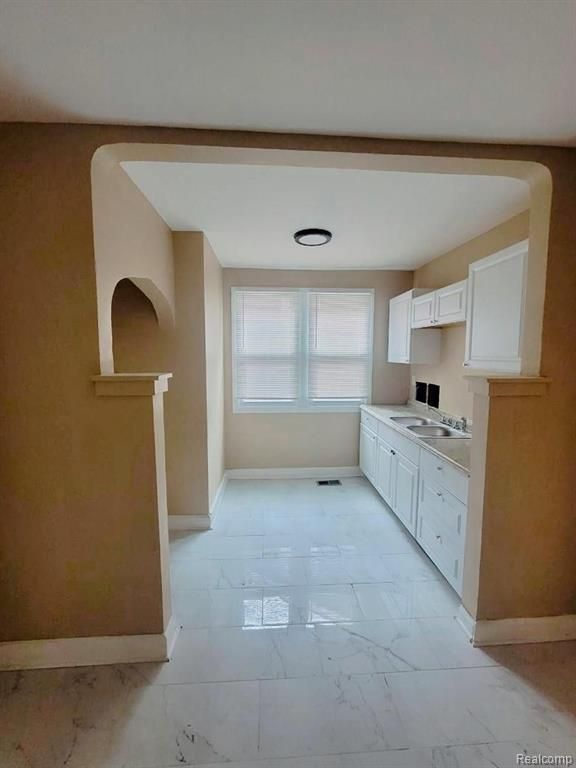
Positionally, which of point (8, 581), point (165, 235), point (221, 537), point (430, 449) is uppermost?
point (165, 235)

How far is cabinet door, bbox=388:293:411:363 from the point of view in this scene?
366 centimetres

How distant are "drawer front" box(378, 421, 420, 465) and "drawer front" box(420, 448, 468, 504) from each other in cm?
12

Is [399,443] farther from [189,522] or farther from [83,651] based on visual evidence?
[83,651]

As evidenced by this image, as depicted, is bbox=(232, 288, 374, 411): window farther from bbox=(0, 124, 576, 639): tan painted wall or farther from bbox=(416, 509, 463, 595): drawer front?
bbox=(0, 124, 576, 639): tan painted wall

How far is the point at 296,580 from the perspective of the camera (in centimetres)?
238

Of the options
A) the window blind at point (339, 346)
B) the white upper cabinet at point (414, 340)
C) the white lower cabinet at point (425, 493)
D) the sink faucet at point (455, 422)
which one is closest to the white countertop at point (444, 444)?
the white lower cabinet at point (425, 493)

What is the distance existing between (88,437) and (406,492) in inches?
95.0

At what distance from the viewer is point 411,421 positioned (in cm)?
354

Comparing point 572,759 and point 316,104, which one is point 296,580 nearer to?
point 572,759

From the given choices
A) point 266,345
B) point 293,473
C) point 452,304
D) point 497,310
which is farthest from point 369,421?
point 497,310

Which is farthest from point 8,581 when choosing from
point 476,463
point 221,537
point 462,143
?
point 462,143

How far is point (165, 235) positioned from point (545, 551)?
3.17 m

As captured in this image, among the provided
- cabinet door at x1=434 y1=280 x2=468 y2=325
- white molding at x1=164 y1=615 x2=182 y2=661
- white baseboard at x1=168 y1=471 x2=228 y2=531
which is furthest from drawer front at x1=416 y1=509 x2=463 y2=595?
white baseboard at x1=168 y1=471 x2=228 y2=531

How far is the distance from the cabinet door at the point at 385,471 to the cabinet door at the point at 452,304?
4.14 ft
